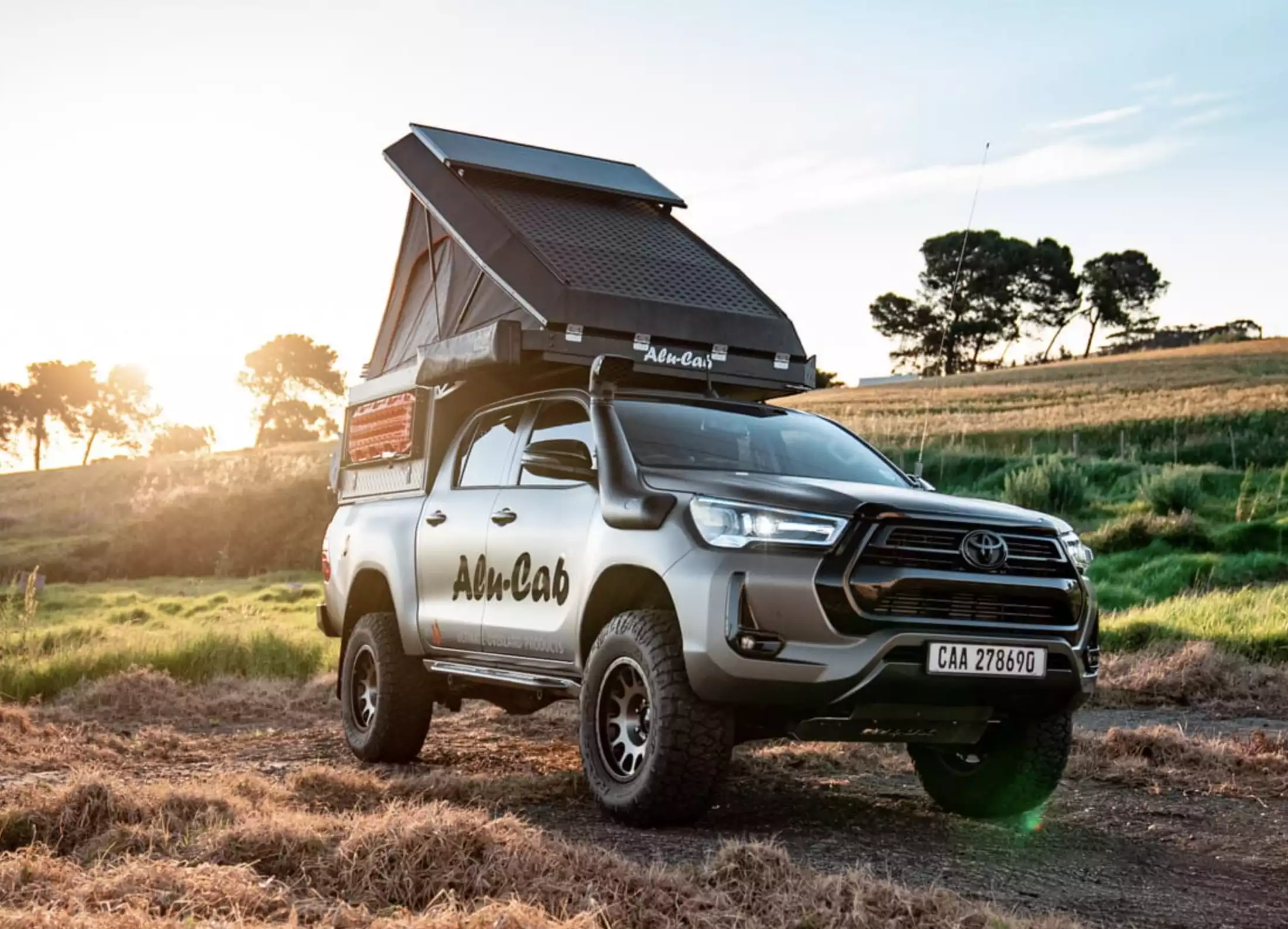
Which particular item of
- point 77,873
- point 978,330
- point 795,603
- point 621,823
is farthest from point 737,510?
point 978,330

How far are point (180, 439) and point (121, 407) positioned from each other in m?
5.65

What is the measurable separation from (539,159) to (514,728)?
419cm

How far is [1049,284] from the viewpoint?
88.6 m

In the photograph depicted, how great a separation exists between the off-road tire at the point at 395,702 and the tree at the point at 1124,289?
92.5 m

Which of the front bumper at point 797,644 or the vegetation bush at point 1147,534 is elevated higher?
the vegetation bush at point 1147,534

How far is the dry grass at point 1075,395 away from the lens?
44.3 m

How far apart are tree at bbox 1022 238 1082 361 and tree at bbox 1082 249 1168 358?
21.4 feet

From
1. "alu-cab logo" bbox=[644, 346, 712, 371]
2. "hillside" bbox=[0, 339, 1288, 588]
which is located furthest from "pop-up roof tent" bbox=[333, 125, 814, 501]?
"hillside" bbox=[0, 339, 1288, 588]

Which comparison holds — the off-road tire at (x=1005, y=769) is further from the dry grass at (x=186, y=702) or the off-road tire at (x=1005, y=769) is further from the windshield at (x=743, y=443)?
the dry grass at (x=186, y=702)

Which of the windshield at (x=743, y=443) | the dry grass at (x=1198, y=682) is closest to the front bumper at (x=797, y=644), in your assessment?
the windshield at (x=743, y=443)

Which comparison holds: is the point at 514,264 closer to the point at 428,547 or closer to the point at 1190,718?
the point at 428,547

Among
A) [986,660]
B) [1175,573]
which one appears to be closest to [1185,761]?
[986,660]

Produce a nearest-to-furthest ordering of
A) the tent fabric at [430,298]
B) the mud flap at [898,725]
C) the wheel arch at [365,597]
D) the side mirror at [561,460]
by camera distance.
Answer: the mud flap at [898,725], the side mirror at [561,460], the tent fabric at [430,298], the wheel arch at [365,597]

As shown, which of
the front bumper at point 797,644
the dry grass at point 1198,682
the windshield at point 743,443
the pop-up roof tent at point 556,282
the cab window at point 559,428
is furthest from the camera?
the dry grass at point 1198,682
